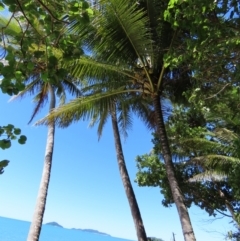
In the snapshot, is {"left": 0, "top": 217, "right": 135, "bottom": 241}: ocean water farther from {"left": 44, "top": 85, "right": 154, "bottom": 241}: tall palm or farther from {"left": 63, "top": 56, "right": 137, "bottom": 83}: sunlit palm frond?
{"left": 63, "top": 56, "right": 137, "bottom": 83}: sunlit palm frond

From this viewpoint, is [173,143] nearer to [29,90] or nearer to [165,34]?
[165,34]

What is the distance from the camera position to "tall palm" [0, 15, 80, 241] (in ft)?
5.34

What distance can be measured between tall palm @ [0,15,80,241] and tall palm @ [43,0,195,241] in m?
1.40

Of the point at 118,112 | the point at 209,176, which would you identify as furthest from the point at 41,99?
the point at 209,176

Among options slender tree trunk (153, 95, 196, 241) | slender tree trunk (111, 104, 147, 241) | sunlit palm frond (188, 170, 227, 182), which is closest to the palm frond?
slender tree trunk (111, 104, 147, 241)

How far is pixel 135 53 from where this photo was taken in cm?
747

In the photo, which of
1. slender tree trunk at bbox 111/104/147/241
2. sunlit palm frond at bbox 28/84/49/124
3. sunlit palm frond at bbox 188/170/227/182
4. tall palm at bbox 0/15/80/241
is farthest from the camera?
sunlit palm frond at bbox 28/84/49/124

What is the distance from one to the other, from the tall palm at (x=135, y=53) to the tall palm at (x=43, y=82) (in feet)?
4.58

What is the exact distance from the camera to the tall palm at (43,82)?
1.63 m

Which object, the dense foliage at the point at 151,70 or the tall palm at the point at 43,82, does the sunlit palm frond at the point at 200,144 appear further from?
the tall palm at the point at 43,82

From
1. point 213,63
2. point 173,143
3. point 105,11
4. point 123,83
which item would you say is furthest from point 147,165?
point 213,63

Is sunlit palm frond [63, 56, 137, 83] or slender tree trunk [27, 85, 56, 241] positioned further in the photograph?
slender tree trunk [27, 85, 56, 241]

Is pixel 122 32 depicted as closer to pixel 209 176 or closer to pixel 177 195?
pixel 177 195

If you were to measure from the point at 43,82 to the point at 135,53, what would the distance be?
3.85 metres
